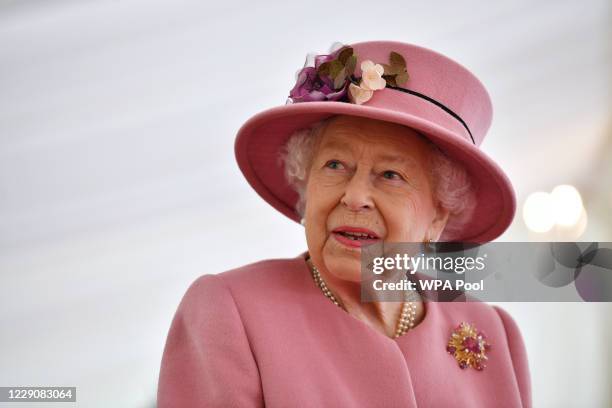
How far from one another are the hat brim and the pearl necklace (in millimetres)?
240

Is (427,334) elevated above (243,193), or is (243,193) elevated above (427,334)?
(243,193)

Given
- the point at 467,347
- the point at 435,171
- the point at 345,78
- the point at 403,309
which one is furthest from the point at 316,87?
the point at 467,347

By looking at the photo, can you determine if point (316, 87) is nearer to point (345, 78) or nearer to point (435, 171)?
point (345, 78)

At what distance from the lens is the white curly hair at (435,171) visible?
61.0 inches

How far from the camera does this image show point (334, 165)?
59.3 inches

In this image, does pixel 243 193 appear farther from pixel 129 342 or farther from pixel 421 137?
pixel 421 137

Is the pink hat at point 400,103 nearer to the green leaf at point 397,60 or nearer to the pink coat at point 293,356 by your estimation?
the green leaf at point 397,60

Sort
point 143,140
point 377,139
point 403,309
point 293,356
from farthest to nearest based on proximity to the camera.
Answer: point 143,140 → point 403,309 → point 377,139 → point 293,356

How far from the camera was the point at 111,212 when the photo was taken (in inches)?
79.4

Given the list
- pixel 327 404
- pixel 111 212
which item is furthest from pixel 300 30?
pixel 327 404

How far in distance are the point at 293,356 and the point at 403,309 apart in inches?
13.7

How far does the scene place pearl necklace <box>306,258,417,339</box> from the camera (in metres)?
1.53

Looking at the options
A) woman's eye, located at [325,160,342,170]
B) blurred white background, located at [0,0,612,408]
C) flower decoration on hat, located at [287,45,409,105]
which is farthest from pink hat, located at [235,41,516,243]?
blurred white background, located at [0,0,612,408]

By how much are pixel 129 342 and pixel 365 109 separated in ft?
3.27
